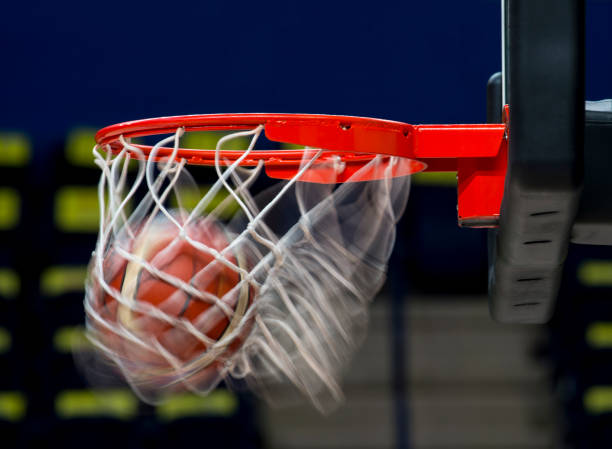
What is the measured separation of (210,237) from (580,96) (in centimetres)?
44

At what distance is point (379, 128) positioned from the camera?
2.64 ft

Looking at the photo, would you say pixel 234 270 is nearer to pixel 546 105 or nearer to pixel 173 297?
pixel 173 297

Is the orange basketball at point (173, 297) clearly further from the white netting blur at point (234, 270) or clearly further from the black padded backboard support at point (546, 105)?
the black padded backboard support at point (546, 105)

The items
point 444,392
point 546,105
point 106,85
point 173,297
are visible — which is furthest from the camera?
point 444,392

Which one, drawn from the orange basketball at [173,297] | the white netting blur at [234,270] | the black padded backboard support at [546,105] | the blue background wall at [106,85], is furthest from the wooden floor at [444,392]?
the black padded backboard support at [546,105]

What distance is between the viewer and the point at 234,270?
857mm

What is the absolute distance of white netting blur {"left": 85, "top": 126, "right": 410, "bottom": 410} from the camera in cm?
85

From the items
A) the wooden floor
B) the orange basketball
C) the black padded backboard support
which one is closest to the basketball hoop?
the orange basketball

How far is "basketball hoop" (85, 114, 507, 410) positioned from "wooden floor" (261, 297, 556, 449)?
153 cm

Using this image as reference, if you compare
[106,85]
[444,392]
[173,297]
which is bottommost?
[444,392]

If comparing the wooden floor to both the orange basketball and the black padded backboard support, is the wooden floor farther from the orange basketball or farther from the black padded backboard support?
the black padded backboard support

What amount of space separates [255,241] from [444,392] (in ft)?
6.03

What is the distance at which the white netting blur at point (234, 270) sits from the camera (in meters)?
0.85

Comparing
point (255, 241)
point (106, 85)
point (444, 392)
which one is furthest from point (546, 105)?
point (444, 392)
